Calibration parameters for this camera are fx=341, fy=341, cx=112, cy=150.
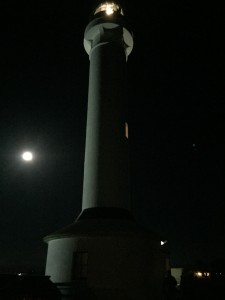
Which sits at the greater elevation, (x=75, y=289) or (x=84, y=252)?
(x=84, y=252)

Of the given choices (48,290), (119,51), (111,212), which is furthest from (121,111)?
(48,290)

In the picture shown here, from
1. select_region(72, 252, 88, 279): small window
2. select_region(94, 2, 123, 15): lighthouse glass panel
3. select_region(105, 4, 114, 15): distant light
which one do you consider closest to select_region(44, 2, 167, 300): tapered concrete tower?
select_region(72, 252, 88, 279): small window

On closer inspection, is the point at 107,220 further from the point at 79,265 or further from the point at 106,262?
the point at 79,265

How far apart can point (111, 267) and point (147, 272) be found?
1.73 meters

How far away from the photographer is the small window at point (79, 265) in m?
15.2

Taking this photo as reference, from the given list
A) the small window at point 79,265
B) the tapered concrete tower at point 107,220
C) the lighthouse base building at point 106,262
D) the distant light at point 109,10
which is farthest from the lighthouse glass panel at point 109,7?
the small window at point 79,265

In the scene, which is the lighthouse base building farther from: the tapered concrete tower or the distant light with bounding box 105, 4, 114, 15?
the distant light with bounding box 105, 4, 114, 15

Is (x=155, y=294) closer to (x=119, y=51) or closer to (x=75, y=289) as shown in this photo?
(x=75, y=289)

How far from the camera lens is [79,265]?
1535cm

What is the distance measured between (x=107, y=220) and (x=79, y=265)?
2.49m

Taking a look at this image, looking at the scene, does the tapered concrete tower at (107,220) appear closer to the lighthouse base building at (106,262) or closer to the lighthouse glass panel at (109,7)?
the lighthouse base building at (106,262)

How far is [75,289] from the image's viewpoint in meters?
15.0

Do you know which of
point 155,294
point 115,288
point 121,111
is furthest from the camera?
point 121,111

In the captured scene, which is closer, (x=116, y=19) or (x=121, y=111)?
(x=121, y=111)
